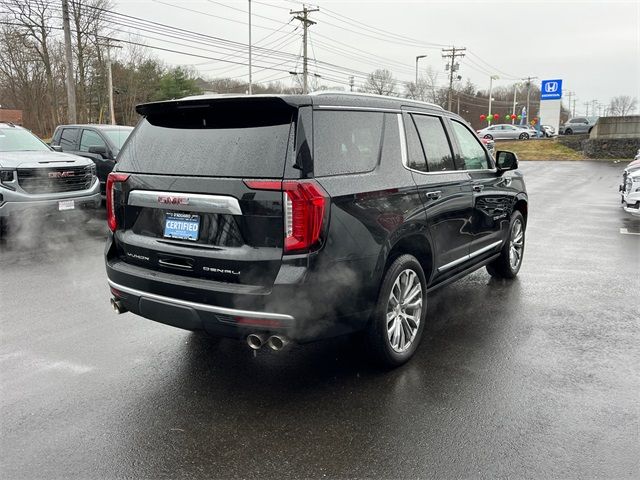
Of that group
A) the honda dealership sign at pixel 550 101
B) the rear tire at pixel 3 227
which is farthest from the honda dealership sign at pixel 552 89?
the rear tire at pixel 3 227

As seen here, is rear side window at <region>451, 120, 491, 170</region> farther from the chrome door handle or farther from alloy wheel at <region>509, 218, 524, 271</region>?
alloy wheel at <region>509, 218, 524, 271</region>

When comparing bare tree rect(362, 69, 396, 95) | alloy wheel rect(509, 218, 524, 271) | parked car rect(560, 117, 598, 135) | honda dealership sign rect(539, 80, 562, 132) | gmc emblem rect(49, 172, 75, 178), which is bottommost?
alloy wheel rect(509, 218, 524, 271)

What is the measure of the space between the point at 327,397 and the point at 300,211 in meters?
1.29

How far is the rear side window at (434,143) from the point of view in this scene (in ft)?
14.2

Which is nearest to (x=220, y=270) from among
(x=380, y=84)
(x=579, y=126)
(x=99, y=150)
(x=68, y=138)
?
(x=99, y=150)

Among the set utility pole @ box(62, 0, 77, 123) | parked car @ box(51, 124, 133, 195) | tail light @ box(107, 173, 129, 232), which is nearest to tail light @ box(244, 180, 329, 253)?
tail light @ box(107, 173, 129, 232)

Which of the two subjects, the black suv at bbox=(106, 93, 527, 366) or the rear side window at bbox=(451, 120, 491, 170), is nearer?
the black suv at bbox=(106, 93, 527, 366)

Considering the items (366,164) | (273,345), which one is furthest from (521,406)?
(366,164)

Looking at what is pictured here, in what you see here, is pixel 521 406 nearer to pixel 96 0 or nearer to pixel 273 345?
pixel 273 345

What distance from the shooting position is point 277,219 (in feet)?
9.96

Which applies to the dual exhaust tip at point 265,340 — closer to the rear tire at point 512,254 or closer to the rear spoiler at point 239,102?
the rear spoiler at point 239,102

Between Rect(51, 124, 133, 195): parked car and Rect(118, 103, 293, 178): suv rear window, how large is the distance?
846cm

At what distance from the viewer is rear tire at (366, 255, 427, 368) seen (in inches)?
142

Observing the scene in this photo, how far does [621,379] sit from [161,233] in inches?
132
